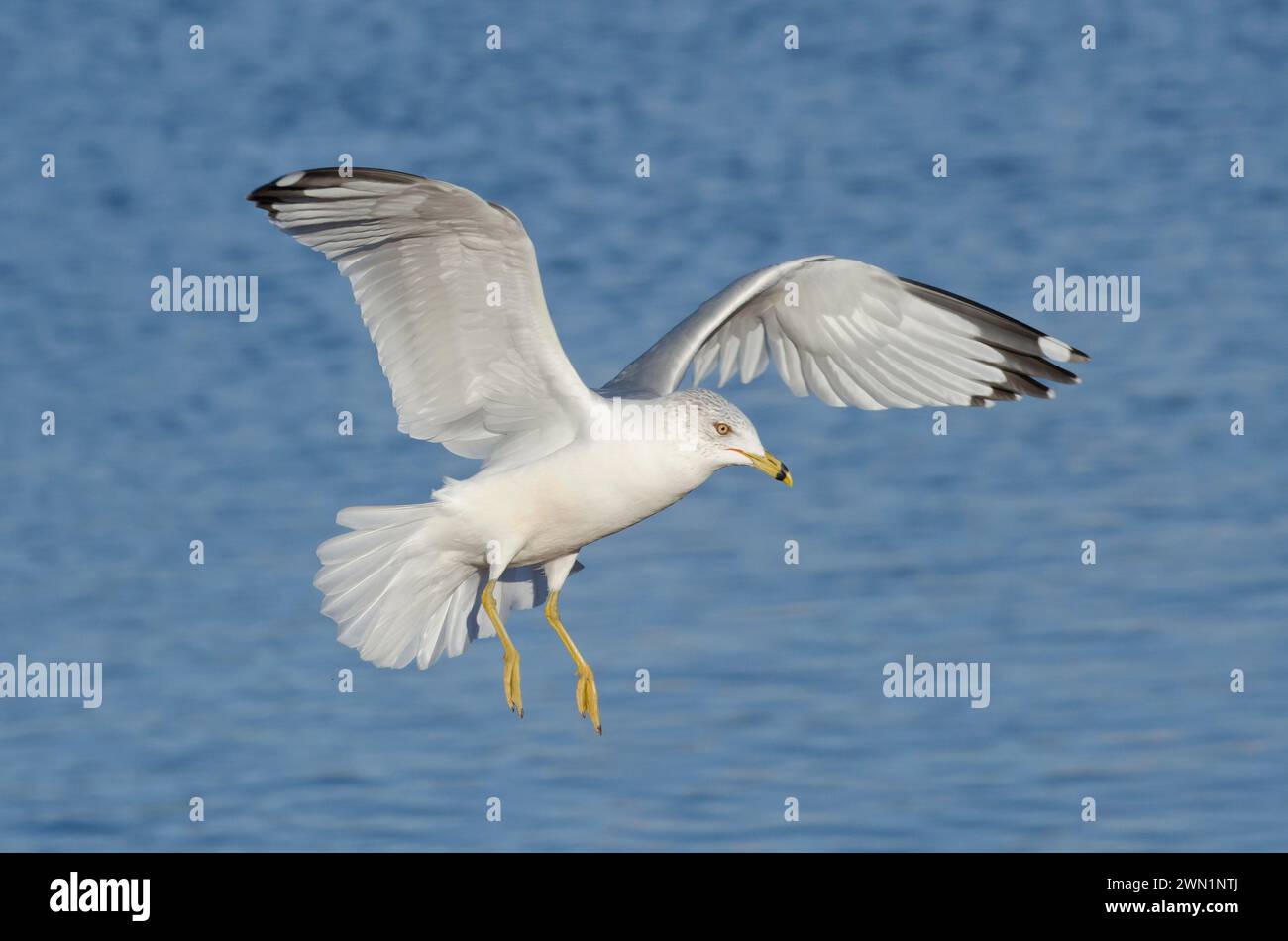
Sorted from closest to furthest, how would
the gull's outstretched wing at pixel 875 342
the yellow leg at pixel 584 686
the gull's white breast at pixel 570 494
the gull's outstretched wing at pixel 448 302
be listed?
the gull's outstretched wing at pixel 448 302
the gull's white breast at pixel 570 494
the yellow leg at pixel 584 686
the gull's outstretched wing at pixel 875 342

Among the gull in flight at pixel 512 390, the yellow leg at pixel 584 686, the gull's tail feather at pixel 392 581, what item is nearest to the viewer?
the gull in flight at pixel 512 390

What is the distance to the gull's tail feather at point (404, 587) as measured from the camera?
27.6ft

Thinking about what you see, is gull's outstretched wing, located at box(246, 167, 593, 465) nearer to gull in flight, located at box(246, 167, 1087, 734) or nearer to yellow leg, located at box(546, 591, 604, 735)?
gull in flight, located at box(246, 167, 1087, 734)

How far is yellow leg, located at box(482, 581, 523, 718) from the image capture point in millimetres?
8453

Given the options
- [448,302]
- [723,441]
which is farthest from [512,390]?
[723,441]

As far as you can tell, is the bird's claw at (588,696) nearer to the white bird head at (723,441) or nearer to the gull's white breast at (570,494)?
the gull's white breast at (570,494)

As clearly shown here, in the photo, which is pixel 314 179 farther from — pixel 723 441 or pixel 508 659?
pixel 508 659

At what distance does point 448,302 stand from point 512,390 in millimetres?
428

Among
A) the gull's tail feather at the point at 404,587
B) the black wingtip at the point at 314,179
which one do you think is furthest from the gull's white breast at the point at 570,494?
the black wingtip at the point at 314,179

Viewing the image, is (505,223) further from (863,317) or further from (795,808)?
(795,808)

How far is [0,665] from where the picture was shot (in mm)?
10828

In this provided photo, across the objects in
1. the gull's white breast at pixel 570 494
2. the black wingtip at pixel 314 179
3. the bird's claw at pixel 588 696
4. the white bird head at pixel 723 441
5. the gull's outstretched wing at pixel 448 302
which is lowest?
the bird's claw at pixel 588 696

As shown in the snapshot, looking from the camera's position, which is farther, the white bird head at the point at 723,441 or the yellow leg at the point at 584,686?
the yellow leg at the point at 584,686

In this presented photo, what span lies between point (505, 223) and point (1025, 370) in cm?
261
